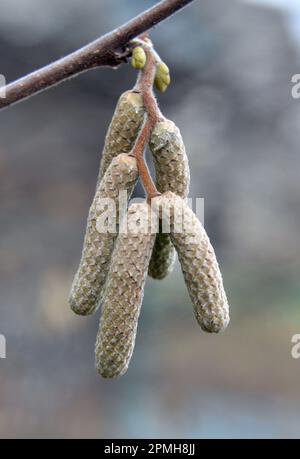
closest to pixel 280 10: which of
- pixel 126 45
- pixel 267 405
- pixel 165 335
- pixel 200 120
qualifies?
pixel 200 120

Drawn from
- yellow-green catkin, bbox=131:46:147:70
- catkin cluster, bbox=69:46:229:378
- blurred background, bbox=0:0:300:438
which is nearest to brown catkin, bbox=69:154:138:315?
catkin cluster, bbox=69:46:229:378

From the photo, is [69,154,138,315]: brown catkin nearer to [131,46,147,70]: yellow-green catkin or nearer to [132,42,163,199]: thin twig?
[132,42,163,199]: thin twig

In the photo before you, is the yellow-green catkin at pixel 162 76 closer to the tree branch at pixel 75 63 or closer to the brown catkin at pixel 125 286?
the tree branch at pixel 75 63

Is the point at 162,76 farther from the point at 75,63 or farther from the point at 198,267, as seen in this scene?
the point at 198,267

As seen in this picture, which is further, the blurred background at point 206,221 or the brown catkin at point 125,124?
the blurred background at point 206,221

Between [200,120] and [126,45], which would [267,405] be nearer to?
[200,120]

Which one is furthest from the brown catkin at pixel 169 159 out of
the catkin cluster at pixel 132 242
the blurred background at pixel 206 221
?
the blurred background at pixel 206 221

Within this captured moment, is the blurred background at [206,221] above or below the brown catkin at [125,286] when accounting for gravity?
above

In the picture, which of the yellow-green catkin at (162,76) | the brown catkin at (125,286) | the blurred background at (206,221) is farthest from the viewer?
the blurred background at (206,221)
